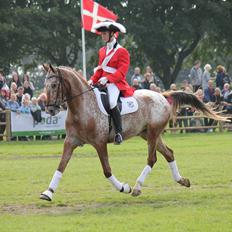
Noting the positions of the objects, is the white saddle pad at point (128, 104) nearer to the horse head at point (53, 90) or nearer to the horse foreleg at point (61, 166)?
the horse head at point (53, 90)

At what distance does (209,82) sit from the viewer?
32.2 metres

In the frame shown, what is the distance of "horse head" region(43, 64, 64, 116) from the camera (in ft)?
41.7

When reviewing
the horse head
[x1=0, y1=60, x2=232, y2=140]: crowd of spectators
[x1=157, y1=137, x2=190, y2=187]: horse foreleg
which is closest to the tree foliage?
[x1=0, y1=60, x2=232, y2=140]: crowd of spectators

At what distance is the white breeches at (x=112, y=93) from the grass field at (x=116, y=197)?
4.79ft

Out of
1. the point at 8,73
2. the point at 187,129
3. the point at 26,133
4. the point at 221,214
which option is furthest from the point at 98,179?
the point at 8,73

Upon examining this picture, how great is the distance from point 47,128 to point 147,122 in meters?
15.5

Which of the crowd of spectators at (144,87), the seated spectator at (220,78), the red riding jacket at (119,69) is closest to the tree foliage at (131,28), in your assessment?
the crowd of spectators at (144,87)

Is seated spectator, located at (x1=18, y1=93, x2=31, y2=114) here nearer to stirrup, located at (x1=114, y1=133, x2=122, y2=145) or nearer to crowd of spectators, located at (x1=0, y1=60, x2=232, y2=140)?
crowd of spectators, located at (x1=0, y1=60, x2=232, y2=140)

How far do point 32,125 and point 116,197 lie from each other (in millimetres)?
16226

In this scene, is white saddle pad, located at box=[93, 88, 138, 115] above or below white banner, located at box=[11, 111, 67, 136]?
above

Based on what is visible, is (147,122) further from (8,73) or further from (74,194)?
(8,73)

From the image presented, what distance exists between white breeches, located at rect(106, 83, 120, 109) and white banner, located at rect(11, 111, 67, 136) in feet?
51.2

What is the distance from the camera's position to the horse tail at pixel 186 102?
1520cm

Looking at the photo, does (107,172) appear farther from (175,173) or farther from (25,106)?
(25,106)
